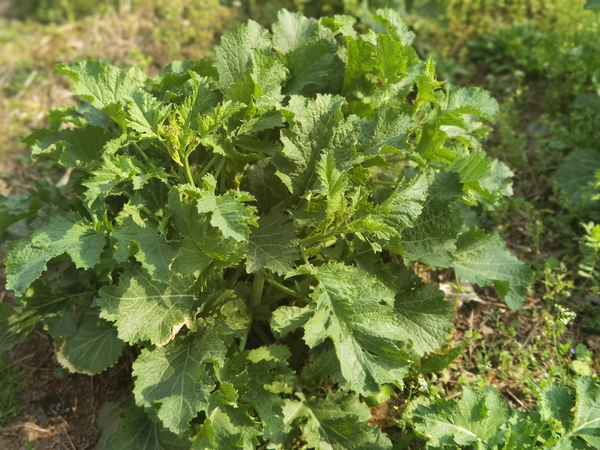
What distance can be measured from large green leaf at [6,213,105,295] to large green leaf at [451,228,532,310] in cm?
167

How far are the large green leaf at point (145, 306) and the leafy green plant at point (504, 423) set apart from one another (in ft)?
3.80

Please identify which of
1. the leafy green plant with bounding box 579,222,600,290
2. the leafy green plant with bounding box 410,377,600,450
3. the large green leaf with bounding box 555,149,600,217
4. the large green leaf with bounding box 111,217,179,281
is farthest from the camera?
the large green leaf with bounding box 555,149,600,217

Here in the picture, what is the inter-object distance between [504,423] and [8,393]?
8.31 ft

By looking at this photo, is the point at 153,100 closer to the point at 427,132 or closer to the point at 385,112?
the point at 385,112

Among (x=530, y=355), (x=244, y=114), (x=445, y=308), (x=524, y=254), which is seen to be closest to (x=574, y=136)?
(x=524, y=254)

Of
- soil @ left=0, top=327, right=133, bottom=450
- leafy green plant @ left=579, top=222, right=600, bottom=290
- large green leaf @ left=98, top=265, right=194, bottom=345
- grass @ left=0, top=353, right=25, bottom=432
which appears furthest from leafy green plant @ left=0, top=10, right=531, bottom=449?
leafy green plant @ left=579, top=222, right=600, bottom=290

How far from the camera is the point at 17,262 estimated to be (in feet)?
6.31

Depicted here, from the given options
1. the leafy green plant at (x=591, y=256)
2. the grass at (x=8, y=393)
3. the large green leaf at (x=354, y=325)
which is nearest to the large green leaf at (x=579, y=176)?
the leafy green plant at (x=591, y=256)

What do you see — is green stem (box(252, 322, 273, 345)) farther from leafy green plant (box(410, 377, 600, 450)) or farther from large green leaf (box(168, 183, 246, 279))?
leafy green plant (box(410, 377, 600, 450))

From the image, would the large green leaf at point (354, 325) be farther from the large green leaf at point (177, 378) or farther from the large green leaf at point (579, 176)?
the large green leaf at point (579, 176)

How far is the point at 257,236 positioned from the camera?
2.15 metres

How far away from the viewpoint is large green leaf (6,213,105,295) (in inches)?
73.7

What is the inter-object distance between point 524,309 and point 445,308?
0.91 metres

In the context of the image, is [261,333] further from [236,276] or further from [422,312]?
[422,312]
